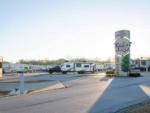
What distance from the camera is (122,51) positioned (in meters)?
45.3

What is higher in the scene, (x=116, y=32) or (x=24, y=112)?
(x=116, y=32)

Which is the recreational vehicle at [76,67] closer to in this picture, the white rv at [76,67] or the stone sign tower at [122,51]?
the white rv at [76,67]

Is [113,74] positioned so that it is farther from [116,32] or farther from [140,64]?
[140,64]

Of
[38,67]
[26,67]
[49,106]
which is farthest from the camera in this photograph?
[38,67]

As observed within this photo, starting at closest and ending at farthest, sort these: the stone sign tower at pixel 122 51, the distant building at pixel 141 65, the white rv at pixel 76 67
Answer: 1. the stone sign tower at pixel 122 51
2. the white rv at pixel 76 67
3. the distant building at pixel 141 65

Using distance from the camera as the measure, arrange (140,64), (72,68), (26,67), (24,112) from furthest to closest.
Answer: (26,67)
(140,64)
(72,68)
(24,112)

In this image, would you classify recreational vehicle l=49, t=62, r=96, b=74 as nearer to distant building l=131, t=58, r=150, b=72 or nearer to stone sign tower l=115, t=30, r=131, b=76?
distant building l=131, t=58, r=150, b=72

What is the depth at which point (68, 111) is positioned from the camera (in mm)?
11852

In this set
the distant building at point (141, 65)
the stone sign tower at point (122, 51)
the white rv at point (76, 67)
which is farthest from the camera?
the distant building at point (141, 65)

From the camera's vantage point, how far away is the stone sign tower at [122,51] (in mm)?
44250

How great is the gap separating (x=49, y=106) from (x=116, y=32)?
34.2 m

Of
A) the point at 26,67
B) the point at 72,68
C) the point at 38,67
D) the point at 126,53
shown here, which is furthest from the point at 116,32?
the point at 38,67

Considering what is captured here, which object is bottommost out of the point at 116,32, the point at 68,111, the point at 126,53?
the point at 68,111

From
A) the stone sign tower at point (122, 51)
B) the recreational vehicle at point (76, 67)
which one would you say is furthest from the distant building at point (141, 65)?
the stone sign tower at point (122, 51)
